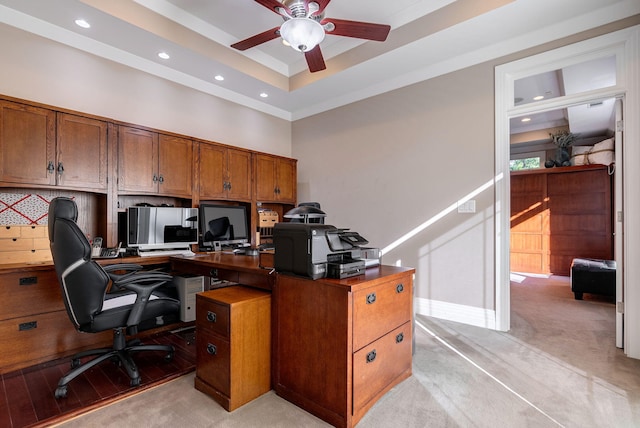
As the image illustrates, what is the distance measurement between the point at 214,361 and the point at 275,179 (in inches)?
118

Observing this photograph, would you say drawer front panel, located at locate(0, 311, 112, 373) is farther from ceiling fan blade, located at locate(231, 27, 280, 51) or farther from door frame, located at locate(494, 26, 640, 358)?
door frame, located at locate(494, 26, 640, 358)

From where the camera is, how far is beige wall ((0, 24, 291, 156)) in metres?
2.63

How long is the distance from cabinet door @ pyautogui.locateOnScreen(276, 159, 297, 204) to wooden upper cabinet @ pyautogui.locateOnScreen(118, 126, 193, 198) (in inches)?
54.4

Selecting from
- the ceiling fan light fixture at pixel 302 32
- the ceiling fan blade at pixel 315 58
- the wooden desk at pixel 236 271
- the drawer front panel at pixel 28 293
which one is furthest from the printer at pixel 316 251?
the drawer front panel at pixel 28 293

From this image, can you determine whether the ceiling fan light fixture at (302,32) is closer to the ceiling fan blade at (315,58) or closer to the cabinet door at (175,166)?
the ceiling fan blade at (315,58)

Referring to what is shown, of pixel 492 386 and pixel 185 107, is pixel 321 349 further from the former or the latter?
pixel 185 107

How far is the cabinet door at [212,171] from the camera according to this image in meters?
3.61

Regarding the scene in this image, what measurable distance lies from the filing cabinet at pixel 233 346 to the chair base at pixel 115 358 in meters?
0.47

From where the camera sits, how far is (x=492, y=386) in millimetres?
2004

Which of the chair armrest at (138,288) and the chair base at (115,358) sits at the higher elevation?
the chair armrest at (138,288)

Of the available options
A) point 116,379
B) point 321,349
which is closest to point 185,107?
point 116,379

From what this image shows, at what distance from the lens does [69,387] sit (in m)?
1.98

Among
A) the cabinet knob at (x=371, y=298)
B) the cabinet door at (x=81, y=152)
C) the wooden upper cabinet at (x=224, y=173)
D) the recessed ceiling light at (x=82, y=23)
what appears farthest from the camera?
the wooden upper cabinet at (x=224, y=173)

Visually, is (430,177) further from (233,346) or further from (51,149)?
(51,149)
